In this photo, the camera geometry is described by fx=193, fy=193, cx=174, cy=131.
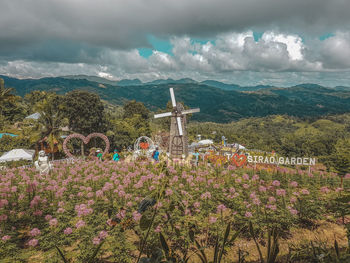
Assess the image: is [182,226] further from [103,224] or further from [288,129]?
[288,129]

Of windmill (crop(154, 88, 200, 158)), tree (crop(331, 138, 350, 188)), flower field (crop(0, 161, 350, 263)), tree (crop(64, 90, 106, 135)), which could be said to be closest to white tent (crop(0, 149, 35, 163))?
tree (crop(64, 90, 106, 135))

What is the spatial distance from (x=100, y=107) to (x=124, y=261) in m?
32.3

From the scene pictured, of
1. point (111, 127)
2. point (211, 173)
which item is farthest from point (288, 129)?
point (211, 173)

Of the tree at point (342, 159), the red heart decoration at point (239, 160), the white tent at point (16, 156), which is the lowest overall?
the white tent at point (16, 156)

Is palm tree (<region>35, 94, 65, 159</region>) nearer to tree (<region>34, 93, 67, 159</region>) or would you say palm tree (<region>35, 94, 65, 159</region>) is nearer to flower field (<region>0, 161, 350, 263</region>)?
tree (<region>34, 93, 67, 159</region>)

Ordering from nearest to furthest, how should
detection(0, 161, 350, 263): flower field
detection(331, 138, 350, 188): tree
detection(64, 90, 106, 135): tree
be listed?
1. detection(331, 138, 350, 188): tree
2. detection(0, 161, 350, 263): flower field
3. detection(64, 90, 106, 135): tree

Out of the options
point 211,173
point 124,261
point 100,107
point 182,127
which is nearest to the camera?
point 124,261

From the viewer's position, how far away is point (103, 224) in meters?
4.54

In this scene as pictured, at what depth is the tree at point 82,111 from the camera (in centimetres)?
3035

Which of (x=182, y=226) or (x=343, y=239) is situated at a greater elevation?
(x=182, y=226)

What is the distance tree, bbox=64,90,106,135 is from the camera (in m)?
30.3

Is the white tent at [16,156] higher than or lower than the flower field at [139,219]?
lower

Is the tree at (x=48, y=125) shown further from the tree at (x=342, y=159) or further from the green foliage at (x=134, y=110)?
the green foliage at (x=134, y=110)

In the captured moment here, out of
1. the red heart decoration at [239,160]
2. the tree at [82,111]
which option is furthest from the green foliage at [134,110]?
the red heart decoration at [239,160]
